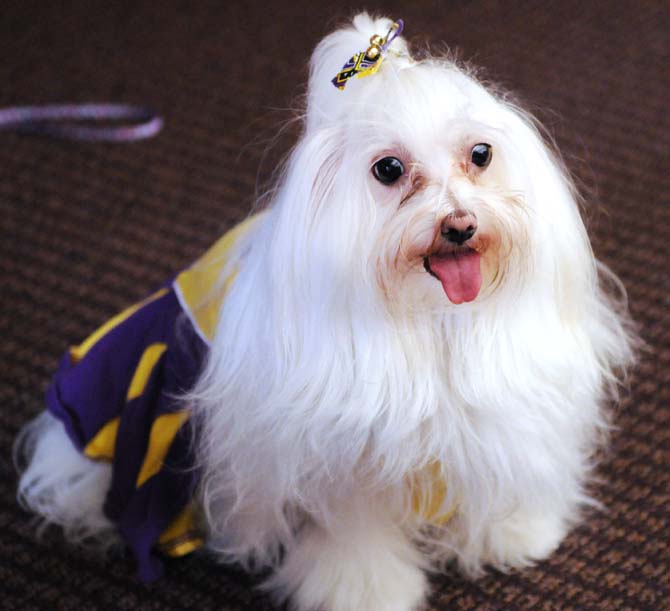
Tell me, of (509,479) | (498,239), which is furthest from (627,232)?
(498,239)

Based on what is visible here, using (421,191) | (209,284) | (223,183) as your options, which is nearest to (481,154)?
(421,191)

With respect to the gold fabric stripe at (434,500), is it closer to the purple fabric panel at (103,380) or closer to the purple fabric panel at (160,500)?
the purple fabric panel at (160,500)

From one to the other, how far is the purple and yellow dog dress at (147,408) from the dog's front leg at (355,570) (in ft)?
0.55

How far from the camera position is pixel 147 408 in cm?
134

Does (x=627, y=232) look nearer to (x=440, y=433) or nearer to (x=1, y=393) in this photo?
(x=440, y=433)

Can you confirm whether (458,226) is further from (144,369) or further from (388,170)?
(144,369)

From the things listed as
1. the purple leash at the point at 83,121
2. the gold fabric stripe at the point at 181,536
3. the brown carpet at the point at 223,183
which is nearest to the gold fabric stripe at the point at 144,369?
the gold fabric stripe at the point at 181,536

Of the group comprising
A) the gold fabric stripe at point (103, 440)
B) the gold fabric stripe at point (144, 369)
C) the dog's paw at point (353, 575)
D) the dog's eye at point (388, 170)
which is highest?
the dog's eye at point (388, 170)

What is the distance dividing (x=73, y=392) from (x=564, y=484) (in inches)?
26.0

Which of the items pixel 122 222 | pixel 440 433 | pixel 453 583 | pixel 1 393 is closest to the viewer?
pixel 440 433

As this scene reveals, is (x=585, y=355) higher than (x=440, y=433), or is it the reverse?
(x=585, y=355)

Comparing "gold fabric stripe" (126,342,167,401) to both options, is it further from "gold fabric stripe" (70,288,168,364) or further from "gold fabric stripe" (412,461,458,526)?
"gold fabric stripe" (412,461,458,526)

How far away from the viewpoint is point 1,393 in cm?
172

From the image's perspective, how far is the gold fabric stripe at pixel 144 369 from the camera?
4.40ft
